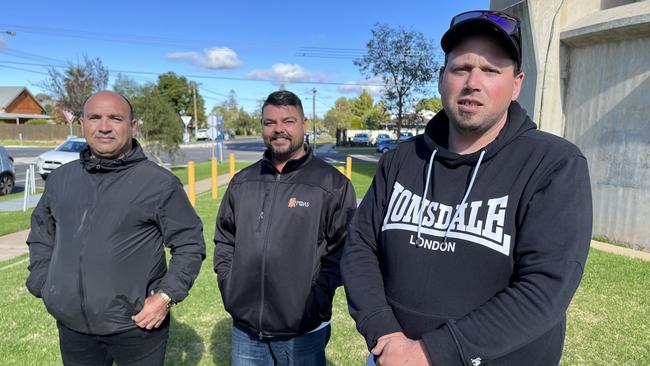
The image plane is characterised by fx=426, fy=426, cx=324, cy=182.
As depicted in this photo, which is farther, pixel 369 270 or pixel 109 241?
pixel 109 241

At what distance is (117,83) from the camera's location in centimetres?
3572

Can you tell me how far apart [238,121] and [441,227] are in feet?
291

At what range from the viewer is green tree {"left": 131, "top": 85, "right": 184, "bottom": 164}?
1820 centimetres

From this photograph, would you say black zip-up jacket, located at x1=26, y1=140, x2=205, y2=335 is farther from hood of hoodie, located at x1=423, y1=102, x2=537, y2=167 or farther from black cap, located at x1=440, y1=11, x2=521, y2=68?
black cap, located at x1=440, y1=11, x2=521, y2=68

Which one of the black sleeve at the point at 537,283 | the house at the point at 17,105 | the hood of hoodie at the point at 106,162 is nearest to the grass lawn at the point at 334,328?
the hood of hoodie at the point at 106,162

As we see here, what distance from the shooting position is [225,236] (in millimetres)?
2635

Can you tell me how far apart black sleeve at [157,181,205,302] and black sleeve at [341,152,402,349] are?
1059mm

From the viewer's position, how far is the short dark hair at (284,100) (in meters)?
2.63

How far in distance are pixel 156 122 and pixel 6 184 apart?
661 cm

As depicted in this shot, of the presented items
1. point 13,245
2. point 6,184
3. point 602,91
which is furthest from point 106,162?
point 6,184

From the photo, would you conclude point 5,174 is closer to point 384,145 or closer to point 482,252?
point 482,252

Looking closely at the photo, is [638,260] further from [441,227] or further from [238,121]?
[238,121]

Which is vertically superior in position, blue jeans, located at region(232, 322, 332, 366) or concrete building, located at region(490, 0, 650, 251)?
concrete building, located at region(490, 0, 650, 251)

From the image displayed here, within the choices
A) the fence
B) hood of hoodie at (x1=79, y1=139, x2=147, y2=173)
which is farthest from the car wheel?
the fence
